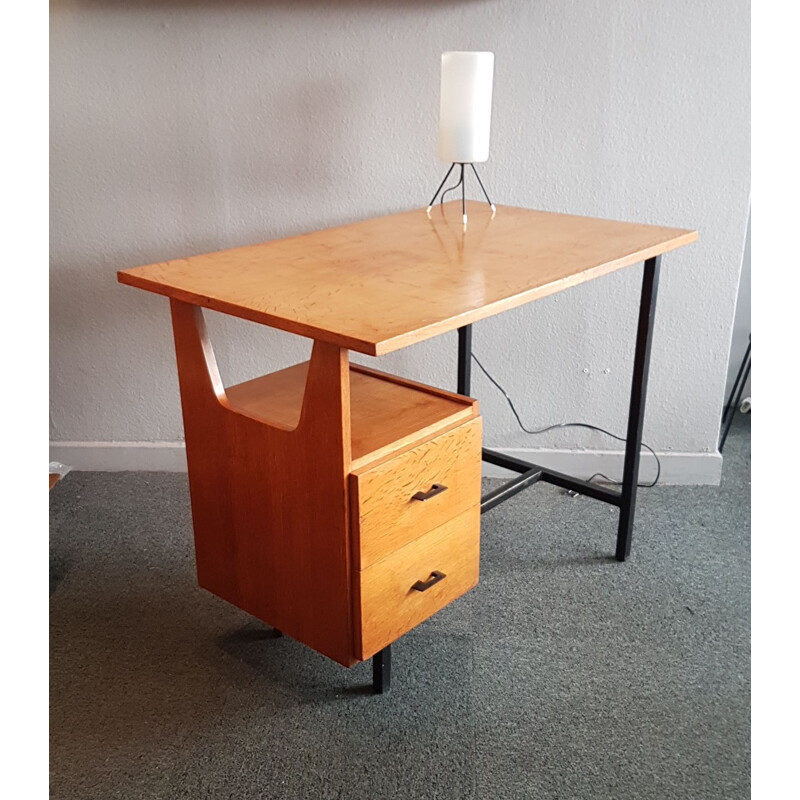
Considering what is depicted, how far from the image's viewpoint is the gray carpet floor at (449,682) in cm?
157

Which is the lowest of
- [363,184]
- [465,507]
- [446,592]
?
[446,592]

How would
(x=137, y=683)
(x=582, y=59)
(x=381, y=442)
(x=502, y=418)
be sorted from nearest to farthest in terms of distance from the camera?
(x=381, y=442) < (x=137, y=683) < (x=582, y=59) < (x=502, y=418)

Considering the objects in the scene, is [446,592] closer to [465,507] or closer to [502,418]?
[465,507]

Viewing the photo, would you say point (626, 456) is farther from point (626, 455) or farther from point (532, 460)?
point (532, 460)

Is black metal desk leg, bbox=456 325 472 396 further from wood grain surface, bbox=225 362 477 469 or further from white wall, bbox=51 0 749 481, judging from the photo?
wood grain surface, bbox=225 362 477 469

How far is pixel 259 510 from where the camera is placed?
63.9 inches

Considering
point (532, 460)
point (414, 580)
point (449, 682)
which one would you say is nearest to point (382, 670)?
point (449, 682)

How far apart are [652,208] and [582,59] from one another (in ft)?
1.36

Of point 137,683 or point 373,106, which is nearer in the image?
point 137,683

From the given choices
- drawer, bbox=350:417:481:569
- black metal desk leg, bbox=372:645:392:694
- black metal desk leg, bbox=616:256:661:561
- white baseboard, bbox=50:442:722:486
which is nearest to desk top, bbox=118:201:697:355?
black metal desk leg, bbox=616:256:661:561

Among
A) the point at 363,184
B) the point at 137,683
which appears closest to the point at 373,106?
the point at 363,184

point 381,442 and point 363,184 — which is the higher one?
point 363,184

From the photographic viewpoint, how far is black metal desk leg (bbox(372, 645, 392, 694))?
1.74 meters

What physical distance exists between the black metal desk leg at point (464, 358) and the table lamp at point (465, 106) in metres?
0.36
